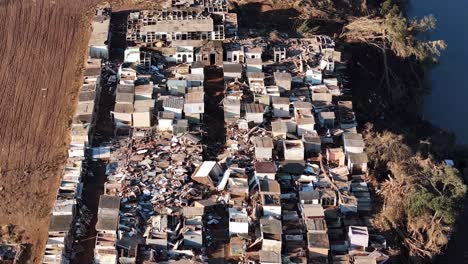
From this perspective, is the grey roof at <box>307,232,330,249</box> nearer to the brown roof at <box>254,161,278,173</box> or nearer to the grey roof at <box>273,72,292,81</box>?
the brown roof at <box>254,161,278,173</box>

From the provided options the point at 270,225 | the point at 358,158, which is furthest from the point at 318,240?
the point at 358,158

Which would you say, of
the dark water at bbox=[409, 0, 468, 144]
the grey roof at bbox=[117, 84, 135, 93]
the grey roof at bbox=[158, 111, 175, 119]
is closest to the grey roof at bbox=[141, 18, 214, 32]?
the grey roof at bbox=[117, 84, 135, 93]

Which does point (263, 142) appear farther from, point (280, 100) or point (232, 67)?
point (232, 67)

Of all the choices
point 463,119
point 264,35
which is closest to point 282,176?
point 264,35

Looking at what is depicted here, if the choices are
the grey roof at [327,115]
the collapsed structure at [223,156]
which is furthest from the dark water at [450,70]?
the grey roof at [327,115]

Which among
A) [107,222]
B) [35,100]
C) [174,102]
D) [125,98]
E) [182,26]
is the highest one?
[182,26]

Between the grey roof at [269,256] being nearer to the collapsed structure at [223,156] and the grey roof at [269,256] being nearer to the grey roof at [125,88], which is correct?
the collapsed structure at [223,156]
